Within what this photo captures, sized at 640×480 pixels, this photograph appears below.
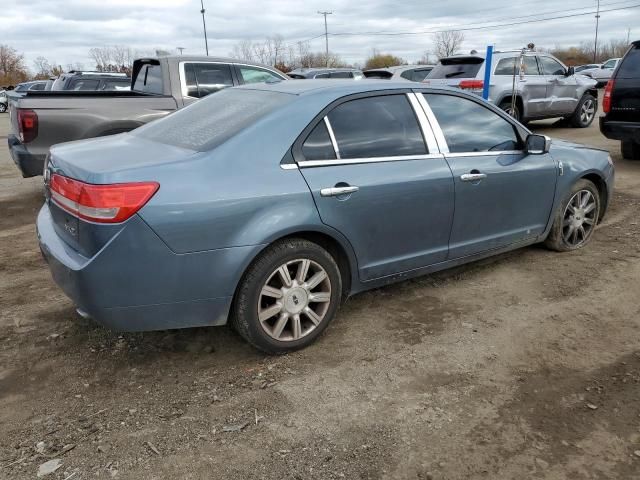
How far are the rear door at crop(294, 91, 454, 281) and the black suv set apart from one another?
5725mm

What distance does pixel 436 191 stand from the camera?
3754mm

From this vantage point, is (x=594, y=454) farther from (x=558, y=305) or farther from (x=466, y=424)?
(x=558, y=305)

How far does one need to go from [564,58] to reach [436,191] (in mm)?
80333

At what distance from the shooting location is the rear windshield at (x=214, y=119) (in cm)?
327

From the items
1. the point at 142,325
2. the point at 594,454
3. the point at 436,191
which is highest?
the point at 436,191

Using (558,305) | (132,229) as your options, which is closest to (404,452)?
(132,229)

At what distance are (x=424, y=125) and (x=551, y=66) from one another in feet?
33.7

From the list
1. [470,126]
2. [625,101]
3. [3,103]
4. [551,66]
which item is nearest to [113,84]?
[551,66]

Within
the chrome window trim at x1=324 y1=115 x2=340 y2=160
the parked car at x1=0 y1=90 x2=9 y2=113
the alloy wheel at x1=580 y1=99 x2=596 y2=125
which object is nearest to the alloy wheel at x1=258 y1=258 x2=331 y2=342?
the chrome window trim at x1=324 y1=115 x2=340 y2=160

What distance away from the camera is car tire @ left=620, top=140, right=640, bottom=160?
9281 millimetres

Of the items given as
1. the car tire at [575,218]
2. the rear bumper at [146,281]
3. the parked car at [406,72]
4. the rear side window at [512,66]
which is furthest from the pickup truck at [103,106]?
the parked car at [406,72]

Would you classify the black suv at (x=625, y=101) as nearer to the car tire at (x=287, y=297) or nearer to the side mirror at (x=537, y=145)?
the side mirror at (x=537, y=145)

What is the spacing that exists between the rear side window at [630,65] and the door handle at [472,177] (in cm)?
561

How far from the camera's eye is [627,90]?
812 cm
